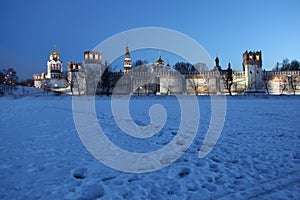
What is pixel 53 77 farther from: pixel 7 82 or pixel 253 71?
pixel 253 71

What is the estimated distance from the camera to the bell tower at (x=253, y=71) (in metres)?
60.6

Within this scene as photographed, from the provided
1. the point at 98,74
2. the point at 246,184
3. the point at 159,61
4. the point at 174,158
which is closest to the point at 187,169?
the point at 174,158

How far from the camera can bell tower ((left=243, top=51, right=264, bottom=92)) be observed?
60591mm

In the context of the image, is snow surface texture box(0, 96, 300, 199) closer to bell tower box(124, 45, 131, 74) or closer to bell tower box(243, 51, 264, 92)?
bell tower box(243, 51, 264, 92)

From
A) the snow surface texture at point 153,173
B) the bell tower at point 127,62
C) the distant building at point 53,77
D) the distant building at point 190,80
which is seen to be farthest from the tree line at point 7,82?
the snow surface texture at point 153,173

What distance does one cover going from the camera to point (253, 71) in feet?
201

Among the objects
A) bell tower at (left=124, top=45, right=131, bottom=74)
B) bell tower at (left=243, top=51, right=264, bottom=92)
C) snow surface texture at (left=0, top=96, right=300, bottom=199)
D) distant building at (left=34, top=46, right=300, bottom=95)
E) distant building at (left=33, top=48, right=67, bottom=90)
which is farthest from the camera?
distant building at (left=33, top=48, right=67, bottom=90)

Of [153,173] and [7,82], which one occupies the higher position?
[7,82]

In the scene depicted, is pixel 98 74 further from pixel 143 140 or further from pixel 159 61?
pixel 143 140

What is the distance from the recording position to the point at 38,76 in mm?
108438

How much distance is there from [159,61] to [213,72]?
63.3ft

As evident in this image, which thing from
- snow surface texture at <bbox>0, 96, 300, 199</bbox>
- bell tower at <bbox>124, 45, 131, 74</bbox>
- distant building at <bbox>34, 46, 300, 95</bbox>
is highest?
bell tower at <bbox>124, 45, 131, 74</bbox>

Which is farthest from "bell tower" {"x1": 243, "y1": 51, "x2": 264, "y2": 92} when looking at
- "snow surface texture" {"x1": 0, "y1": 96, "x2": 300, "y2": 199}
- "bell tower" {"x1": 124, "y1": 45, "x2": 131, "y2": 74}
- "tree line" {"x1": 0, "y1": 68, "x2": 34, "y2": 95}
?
"tree line" {"x1": 0, "y1": 68, "x2": 34, "y2": 95}

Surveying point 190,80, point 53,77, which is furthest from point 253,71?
point 53,77
